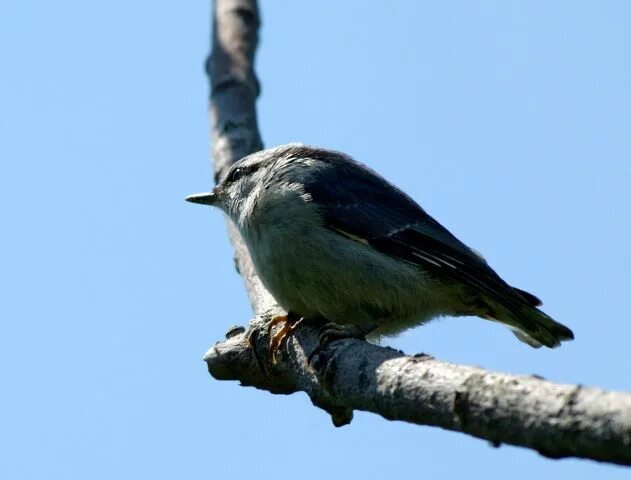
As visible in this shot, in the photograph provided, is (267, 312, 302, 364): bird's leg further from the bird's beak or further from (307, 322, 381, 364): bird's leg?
the bird's beak

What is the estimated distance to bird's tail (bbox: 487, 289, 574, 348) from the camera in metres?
5.61

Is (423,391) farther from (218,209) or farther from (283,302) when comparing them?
(218,209)

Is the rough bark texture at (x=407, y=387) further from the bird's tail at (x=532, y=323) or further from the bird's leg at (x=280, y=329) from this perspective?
the bird's tail at (x=532, y=323)

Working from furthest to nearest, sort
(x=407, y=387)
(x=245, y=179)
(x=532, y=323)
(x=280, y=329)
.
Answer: (x=245, y=179)
(x=532, y=323)
(x=280, y=329)
(x=407, y=387)

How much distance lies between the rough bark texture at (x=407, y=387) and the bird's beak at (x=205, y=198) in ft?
0.48

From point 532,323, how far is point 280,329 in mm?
1640

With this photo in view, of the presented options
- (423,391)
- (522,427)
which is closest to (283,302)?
(423,391)

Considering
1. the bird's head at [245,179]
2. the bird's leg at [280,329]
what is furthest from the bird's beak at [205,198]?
the bird's leg at [280,329]

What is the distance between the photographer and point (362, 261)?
5.55 meters

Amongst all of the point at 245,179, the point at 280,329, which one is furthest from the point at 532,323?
the point at 245,179

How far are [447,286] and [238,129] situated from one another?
1.94 metres

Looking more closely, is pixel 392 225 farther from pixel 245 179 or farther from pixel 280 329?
pixel 280 329

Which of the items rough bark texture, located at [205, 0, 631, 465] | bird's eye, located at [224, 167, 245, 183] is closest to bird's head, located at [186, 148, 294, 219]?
bird's eye, located at [224, 167, 245, 183]

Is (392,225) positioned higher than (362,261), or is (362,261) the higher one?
(392,225)
